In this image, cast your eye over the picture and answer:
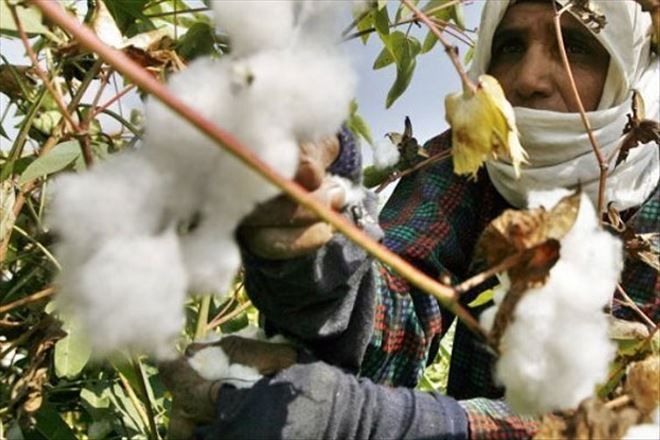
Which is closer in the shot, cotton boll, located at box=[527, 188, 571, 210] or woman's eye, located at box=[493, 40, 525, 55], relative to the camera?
cotton boll, located at box=[527, 188, 571, 210]

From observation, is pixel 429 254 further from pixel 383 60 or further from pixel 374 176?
pixel 383 60

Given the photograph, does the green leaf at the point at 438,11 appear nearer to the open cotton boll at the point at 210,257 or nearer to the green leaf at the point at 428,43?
the green leaf at the point at 428,43

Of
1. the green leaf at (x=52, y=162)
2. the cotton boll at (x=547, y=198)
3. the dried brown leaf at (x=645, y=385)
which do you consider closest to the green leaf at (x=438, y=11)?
the green leaf at (x=52, y=162)

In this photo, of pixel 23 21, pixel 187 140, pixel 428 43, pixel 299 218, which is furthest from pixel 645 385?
pixel 428 43

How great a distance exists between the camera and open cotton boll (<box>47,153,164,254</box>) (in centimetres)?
45

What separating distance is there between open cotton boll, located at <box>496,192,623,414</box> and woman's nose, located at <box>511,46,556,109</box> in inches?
26.9

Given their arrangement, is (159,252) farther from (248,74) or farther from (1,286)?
(1,286)

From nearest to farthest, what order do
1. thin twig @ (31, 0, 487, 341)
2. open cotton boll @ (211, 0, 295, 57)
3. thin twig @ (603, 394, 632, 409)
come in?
thin twig @ (31, 0, 487, 341)
open cotton boll @ (211, 0, 295, 57)
thin twig @ (603, 394, 632, 409)

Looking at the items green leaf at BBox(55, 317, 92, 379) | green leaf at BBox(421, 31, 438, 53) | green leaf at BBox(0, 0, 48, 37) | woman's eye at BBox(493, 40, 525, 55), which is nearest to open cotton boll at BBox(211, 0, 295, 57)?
green leaf at BBox(0, 0, 48, 37)

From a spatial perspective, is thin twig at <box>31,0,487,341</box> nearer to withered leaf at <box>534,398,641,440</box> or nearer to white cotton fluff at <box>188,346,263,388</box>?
withered leaf at <box>534,398,641,440</box>

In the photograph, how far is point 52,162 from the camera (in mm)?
974

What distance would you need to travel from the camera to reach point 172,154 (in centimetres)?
47

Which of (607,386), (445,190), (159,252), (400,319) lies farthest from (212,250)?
(445,190)

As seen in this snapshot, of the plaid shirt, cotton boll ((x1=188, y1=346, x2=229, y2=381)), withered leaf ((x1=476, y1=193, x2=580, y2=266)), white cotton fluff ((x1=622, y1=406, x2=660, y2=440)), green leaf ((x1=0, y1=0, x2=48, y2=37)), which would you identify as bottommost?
the plaid shirt
